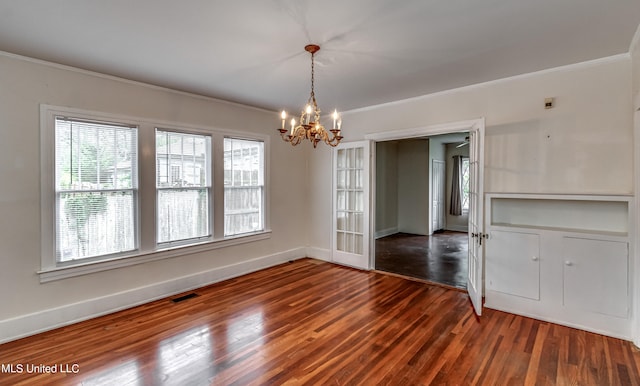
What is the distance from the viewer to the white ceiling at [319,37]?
217 centimetres

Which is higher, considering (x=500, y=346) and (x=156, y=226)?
(x=156, y=226)

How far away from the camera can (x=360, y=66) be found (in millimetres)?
3281

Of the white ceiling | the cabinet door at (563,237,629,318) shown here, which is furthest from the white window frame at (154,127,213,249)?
the cabinet door at (563,237,629,318)

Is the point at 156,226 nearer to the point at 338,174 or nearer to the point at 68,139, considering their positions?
the point at 68,139

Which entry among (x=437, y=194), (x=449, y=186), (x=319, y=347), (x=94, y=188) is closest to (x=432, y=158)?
(x=437, y=194)

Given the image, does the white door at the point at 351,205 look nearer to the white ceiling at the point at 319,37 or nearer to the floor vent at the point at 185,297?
the white ceiling at the point at 319,37

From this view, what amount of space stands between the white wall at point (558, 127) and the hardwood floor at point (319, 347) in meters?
1.55

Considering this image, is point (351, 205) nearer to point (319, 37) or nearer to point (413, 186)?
point (319, 37)

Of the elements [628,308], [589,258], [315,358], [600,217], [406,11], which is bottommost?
[315,358]

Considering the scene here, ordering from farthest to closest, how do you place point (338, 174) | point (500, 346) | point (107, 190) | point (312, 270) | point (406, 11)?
point (338, 174) → point (312, 270) → point (107, 190) → point (500, 346) → point (406, 11)

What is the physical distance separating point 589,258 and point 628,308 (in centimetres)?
51

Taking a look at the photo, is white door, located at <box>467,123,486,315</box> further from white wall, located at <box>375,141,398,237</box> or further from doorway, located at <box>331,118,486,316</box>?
white wall, located at <box>375,141,398,237</box>

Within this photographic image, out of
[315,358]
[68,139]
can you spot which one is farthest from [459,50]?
[68,139]

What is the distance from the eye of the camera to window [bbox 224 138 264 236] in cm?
481
